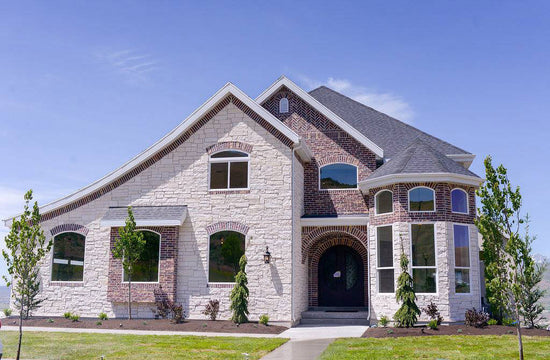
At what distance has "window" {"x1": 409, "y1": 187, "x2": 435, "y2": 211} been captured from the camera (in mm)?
17922

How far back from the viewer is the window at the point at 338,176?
21125mm

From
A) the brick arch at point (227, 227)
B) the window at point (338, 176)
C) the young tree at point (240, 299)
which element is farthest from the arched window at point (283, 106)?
the young tree at point (240, 299)

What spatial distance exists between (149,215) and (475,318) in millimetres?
11319

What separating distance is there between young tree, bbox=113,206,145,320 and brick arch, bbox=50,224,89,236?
7.12ft

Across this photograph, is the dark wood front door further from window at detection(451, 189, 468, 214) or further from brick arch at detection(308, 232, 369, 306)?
window at detection(451, 189, 468, 214)

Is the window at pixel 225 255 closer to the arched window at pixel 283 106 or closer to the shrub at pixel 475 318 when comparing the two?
the arched window at pixel 283 106

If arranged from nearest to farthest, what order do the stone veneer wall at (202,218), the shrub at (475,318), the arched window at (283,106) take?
the shrub at (475,318) → the stone veneer wall at (202,218) → the arched window at (283,106)

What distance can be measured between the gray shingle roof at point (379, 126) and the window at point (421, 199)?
3.75 m

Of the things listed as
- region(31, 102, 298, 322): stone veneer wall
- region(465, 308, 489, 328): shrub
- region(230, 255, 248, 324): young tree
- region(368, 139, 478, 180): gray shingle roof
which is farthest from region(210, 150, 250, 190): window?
region(465, 308, 489, 328): shrub

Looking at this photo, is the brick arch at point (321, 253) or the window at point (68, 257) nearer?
the window at point (68, 257)

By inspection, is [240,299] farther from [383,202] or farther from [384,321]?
[383,202]

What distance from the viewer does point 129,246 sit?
18.3m

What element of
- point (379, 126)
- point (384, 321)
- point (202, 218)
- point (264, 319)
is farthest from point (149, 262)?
point (379, 126)

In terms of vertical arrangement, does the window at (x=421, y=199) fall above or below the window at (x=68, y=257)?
above
